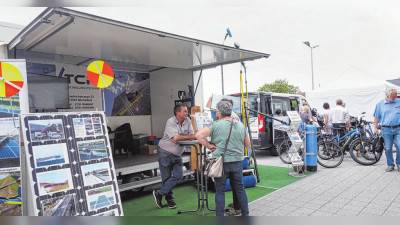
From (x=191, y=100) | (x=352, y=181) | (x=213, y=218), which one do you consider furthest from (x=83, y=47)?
(x=352, y=181)

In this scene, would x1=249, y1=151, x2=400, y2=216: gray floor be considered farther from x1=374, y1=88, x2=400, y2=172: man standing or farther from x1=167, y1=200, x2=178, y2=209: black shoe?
x1=167, y1=200, x2=178, y2=209: black shoe

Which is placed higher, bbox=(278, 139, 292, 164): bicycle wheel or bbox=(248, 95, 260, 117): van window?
bbox=(248, 95, 260, 117): van window

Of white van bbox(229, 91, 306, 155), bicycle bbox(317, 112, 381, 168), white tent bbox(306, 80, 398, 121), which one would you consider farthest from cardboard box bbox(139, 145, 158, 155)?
white tent bbox(306, 80, 398, 121)

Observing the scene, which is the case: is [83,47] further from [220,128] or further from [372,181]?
[372,181]

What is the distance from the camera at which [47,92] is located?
19.6ft

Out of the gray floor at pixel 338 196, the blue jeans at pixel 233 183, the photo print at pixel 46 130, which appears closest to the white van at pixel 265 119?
the gray floor at pixel 338 196

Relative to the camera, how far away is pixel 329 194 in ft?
15.4

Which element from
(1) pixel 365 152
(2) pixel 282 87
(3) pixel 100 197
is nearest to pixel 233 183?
(3) pixel 100 197

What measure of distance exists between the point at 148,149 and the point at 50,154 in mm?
4289

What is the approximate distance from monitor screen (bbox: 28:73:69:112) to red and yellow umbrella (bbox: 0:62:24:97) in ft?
7.67

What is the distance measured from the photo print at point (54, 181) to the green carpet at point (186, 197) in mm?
1528

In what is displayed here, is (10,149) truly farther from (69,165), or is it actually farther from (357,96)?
(357,96)

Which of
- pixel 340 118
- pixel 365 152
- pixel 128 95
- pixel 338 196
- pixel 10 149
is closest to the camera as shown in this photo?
pixel 10 149

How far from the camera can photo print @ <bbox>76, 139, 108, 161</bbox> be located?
298 centimetres
